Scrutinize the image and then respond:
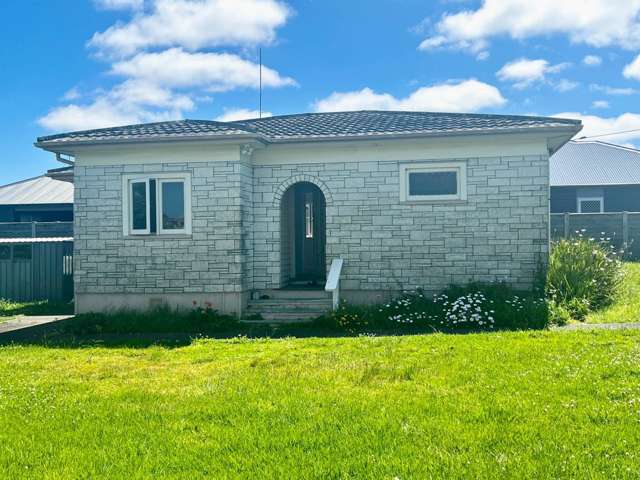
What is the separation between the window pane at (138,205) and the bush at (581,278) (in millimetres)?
8132

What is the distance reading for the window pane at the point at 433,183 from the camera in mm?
11906

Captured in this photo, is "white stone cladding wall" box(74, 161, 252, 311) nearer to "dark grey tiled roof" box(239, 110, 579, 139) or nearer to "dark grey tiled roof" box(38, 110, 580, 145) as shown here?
"dark grey tiled roof" box(38, 110, 580, 145)

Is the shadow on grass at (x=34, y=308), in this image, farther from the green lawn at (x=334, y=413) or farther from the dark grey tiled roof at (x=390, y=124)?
the dark grey tiled roof at (x=390, y=124)

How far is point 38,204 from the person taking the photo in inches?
1084

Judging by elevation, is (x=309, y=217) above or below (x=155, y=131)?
below

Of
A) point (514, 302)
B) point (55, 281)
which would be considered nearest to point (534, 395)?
point (514, 302)

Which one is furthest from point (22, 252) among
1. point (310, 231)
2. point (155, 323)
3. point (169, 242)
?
point (310, 231)

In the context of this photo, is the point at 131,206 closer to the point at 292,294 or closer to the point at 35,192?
the point at 292,294

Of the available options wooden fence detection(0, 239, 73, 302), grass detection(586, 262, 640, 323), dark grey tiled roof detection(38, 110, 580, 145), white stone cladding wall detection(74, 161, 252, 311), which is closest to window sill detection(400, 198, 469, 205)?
dark grey tiled roof detection(38, 110, 580, 145)

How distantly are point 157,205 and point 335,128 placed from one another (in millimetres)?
4074

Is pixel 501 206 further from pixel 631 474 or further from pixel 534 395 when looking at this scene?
pixel 631 474

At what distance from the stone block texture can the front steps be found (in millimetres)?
265

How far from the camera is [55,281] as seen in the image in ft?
49.9

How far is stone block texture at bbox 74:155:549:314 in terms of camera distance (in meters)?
11.6
